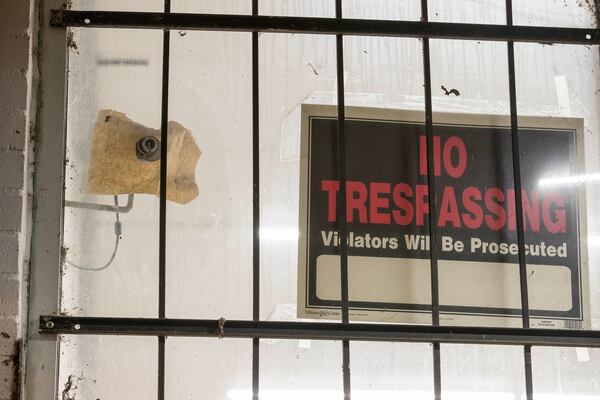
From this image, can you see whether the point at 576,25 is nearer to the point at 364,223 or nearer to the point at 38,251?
the point at 364,223

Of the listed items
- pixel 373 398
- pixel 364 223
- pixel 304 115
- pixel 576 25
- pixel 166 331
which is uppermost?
pixel 576 25

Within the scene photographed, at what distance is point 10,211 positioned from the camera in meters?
1.25

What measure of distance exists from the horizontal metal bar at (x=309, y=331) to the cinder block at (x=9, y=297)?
0.33ft

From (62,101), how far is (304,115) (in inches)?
21.2

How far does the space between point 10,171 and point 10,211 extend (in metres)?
0.08

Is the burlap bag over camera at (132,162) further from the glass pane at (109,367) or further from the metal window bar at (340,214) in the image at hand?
the glass pane at (109,367)

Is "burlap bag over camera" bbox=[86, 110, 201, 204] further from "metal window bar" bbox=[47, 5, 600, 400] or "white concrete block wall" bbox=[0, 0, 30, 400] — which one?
"white concrete block wall" bbox=[0, 0, 30, 400]

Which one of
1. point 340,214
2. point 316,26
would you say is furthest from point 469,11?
point 340,214

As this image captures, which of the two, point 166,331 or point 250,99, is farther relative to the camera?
point 250,99

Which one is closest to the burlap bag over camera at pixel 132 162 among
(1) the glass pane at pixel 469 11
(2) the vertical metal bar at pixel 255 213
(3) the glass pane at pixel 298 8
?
(2) the vertical metal bar at pixel 255 213

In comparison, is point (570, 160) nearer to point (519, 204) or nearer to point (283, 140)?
point (519, 204)

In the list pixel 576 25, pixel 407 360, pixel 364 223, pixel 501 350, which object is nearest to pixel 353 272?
pixel 364 223

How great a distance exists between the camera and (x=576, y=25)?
1463mm

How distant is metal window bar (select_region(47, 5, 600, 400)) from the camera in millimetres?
1276
